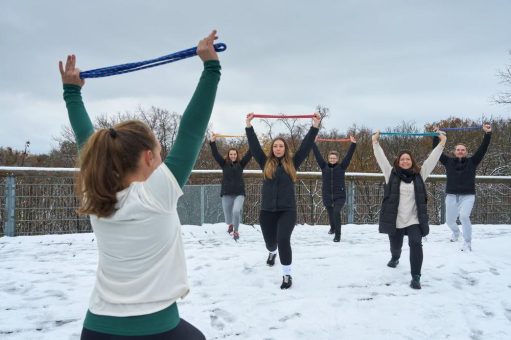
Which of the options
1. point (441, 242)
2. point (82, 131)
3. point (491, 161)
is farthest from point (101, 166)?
point (491, 161)

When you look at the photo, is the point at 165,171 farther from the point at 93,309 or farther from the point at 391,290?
the point at 391,290

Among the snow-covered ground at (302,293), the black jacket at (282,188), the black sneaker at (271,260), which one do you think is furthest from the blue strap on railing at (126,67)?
the black sneaker at (271,260)

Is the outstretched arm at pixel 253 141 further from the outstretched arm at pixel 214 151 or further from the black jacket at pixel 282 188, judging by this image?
the outstretched arm at pixel 214 151

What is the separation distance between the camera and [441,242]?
762 cm

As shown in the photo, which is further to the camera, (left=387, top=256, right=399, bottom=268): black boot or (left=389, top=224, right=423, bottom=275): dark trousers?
(left=387, top=256, right=399, bottom=268): black boot

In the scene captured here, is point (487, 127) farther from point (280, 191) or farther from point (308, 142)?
point (280, 191)

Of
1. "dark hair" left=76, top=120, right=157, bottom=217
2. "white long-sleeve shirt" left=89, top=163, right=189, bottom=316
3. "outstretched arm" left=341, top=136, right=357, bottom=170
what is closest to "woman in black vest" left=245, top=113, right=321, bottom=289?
"outstretched arm" left=341, top=136, right=357, bottom=170

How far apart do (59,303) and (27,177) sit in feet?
14.4

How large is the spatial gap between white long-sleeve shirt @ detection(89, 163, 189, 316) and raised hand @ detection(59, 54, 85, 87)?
2.59ft

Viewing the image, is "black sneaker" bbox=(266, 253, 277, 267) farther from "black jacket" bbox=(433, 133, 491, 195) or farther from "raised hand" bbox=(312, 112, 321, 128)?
"black jacket" bbox=(433, 133, 491, 195)

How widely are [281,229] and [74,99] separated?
134 inches

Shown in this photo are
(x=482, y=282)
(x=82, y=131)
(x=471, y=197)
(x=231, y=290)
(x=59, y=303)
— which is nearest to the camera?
(x=82, y=131)

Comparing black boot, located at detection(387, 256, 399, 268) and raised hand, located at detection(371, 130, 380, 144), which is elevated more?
raised hand, located at detection(371, 130, 380, 144)

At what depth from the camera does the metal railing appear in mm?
7625
